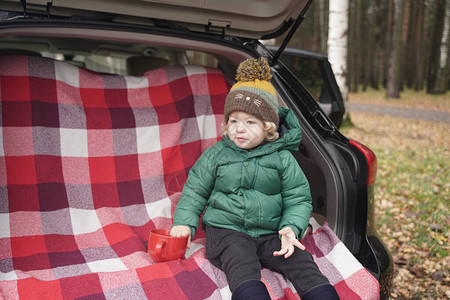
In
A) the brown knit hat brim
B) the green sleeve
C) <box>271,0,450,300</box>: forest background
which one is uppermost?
the brown knit hat brim

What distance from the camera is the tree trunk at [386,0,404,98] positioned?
13.7 meters

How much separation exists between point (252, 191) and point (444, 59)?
15.0m

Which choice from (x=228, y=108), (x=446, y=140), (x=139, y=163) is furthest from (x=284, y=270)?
(x=446, y=140)

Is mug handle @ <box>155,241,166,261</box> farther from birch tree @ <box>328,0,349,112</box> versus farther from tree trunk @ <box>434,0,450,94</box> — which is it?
tree trunk @ <box>434,0,450,94</box>

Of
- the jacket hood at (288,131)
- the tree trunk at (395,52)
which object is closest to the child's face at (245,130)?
the jacket hood at (288,131)

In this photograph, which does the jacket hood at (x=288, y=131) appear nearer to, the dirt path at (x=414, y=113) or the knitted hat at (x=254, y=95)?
the knitted hat at (x=254, y=95)

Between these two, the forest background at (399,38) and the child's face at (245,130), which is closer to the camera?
the child's face at (245,130)

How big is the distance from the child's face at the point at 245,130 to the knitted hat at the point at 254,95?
3 centimetres

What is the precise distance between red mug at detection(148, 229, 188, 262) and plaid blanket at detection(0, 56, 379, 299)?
46 mm

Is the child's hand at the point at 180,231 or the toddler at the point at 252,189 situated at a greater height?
the toddler at the point at 252,189

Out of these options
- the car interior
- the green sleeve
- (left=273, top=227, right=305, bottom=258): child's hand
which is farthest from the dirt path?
(left=273, top=227, right=305, bottom=258): child's hand

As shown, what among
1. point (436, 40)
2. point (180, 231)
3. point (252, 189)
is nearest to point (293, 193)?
point (252, 189)

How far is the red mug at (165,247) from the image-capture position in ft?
6.20

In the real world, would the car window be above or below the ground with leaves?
above
